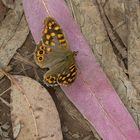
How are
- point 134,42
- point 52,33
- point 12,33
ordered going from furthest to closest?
point 12,33 → point 134,42 → point 52,33

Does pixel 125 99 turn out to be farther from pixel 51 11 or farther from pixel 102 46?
pixel 51 11

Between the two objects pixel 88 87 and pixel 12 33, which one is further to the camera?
pixel 12 33

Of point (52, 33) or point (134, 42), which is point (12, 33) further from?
point (134, 42)

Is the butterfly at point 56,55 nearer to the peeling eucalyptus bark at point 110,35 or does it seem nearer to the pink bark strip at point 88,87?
the pink bark strip at point 88,87

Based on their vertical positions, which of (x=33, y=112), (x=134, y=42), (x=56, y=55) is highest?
(x=56, y=55)

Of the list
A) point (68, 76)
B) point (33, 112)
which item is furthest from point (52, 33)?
point (33, 112)

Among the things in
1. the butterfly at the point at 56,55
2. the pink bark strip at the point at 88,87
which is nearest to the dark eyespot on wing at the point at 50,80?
the butterfly at the point at 56,55

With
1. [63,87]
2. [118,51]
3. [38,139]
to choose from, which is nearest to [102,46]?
[118,51]

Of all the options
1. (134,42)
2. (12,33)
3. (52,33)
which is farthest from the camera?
(12,33)
